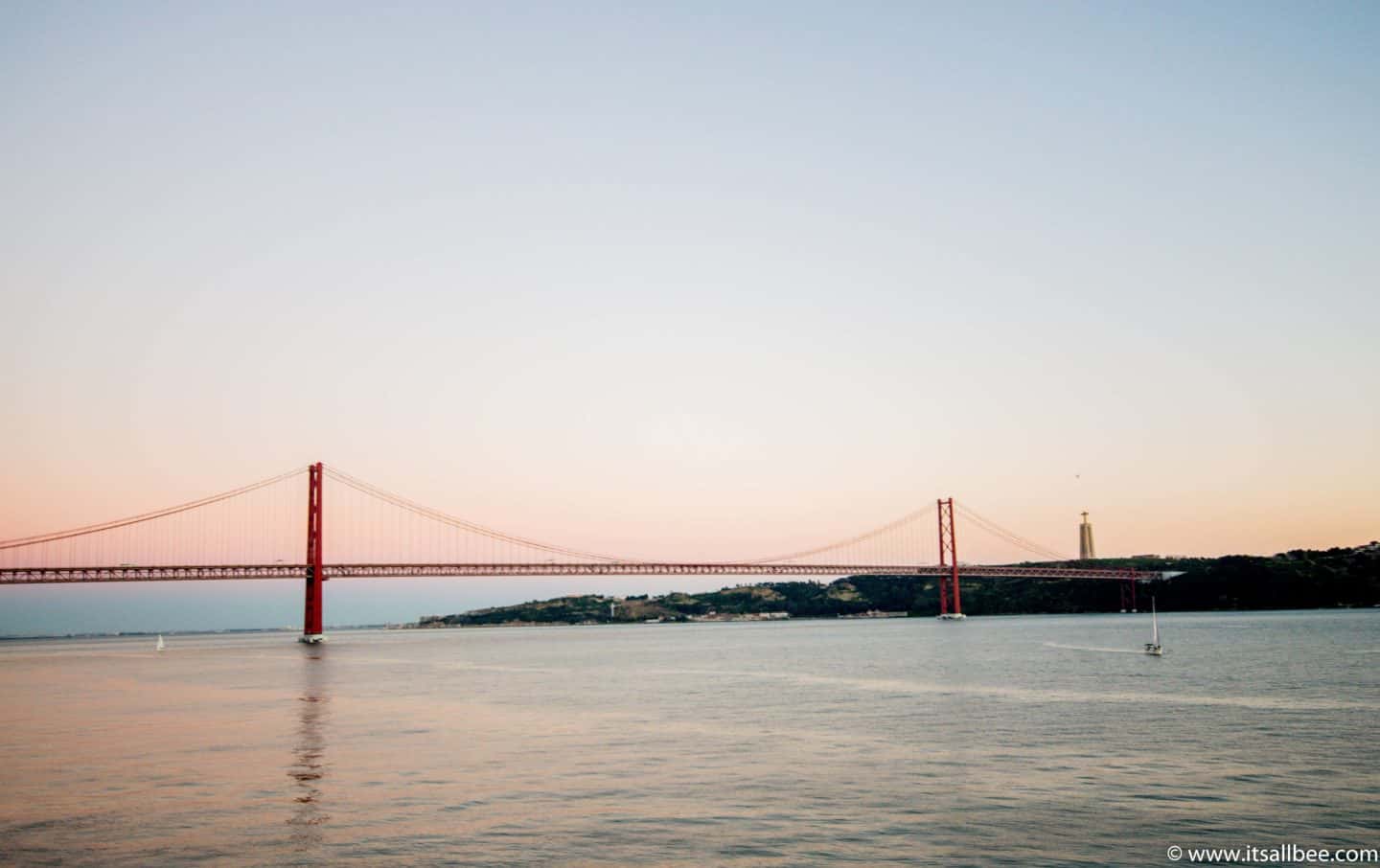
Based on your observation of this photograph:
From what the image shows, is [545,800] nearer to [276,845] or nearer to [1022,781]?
[276,845]

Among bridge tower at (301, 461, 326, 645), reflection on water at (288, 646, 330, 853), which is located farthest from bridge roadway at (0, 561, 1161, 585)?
reflection on water at (288, 646, 330, 853)

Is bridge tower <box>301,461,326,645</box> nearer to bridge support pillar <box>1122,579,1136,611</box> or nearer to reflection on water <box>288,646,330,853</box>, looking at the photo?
reflection on water <box>288,646,330,853</box>

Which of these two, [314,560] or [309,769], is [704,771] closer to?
[309,769]

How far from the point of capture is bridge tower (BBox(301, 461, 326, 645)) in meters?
98.9

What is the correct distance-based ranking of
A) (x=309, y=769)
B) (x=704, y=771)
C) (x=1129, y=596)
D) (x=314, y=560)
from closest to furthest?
(x=704, y=771), (x=309, y=769), (x=314, y=560), (x=1129, y=596)

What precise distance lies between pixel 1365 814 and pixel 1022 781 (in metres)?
5.70

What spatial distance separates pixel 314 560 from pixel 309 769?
7901cm

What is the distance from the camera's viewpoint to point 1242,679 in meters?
45.0

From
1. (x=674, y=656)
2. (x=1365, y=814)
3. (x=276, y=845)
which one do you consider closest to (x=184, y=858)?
(x=276, y=845)

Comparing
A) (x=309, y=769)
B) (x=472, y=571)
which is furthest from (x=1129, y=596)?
(x=309, y=769)

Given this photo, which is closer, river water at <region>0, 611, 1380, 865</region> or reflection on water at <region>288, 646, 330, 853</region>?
river water at <region>0, 611, 1380, 865</region>

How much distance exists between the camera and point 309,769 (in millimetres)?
24094

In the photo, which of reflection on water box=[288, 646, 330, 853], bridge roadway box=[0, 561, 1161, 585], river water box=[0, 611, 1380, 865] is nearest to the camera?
Result: river water box=[0, 611, 1380, 865]

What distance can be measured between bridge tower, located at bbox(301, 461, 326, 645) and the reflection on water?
174 ft
